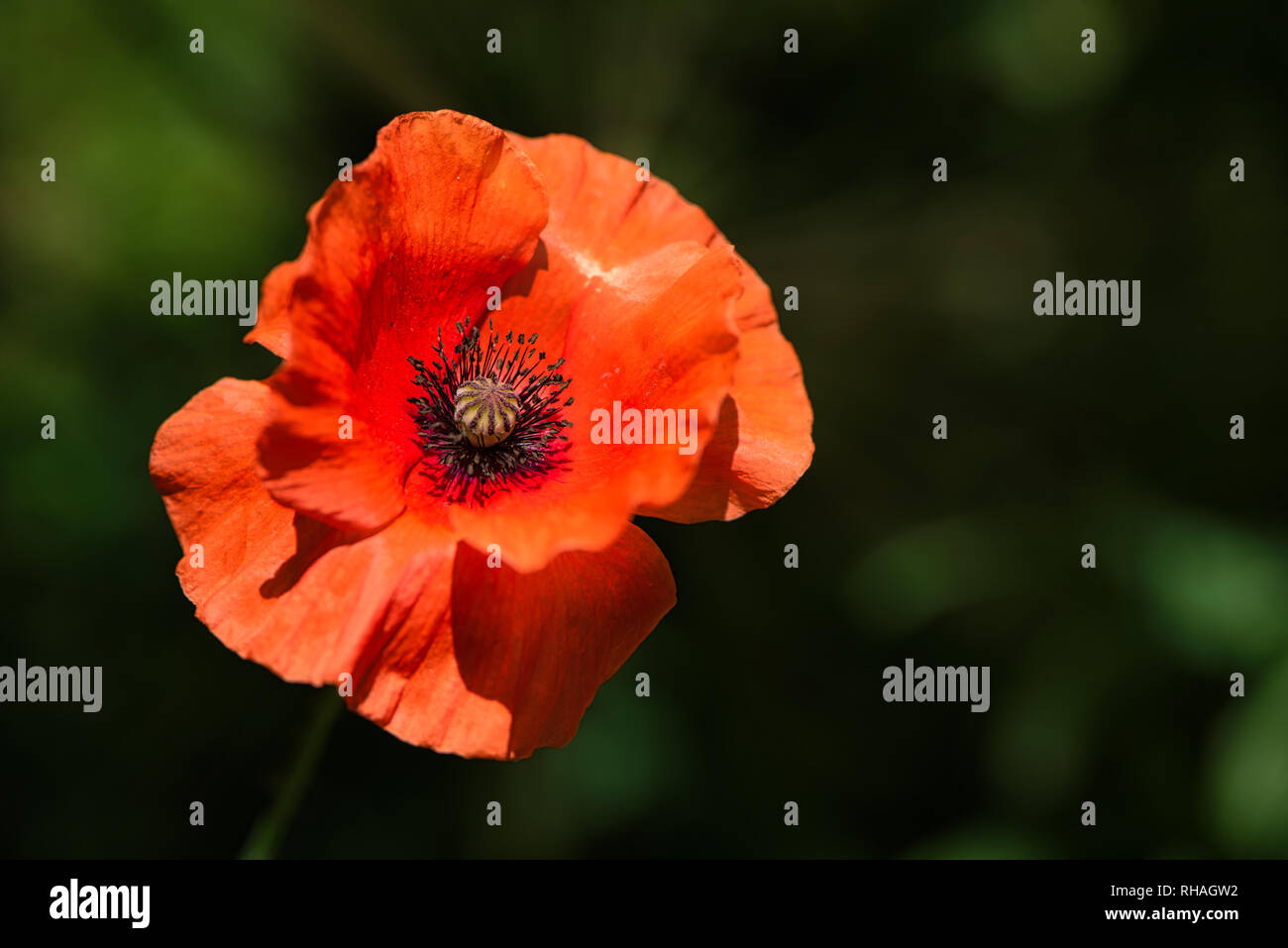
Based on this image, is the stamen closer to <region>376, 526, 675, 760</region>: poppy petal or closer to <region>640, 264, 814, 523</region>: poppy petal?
<region>376, 526, 675, 760</region>: poppy petal

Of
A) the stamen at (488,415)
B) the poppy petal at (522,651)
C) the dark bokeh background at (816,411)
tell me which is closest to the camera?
the poppy petal at (522,651)

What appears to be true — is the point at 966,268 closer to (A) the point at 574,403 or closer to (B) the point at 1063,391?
(B) the point at 1063,391

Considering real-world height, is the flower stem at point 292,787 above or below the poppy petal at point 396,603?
below

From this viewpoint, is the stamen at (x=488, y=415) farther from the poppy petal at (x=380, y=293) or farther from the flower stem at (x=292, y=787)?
the flower stem at (x=292, y=787)

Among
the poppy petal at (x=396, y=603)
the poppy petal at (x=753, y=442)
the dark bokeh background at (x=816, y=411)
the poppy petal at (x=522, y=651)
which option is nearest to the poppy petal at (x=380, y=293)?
the poppy petal at (x=396, y=603)

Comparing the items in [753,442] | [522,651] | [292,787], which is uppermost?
[753,442]

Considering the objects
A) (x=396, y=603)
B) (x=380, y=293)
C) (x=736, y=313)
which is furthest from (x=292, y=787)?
(x=736, y=313)

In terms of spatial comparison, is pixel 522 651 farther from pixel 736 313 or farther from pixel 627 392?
pixel 736 313
